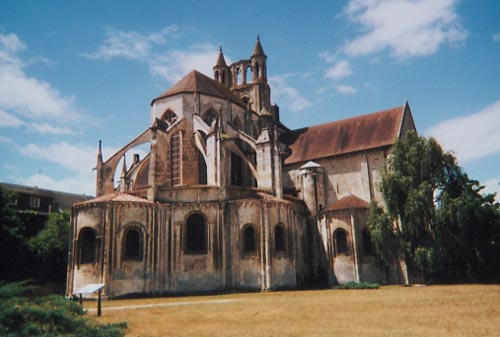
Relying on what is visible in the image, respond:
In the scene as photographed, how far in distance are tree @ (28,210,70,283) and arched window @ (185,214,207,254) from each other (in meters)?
13.2

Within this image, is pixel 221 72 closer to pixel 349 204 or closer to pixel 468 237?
pixel 349 204

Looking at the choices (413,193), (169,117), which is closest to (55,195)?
(169,117)

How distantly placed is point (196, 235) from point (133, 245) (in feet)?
13.2

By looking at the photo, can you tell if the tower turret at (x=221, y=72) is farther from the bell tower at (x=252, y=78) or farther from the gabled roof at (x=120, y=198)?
the gabled roof at (x=120, y=198)

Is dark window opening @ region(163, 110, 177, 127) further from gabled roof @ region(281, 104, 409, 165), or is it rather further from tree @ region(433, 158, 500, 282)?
tree @ region(433, 158, 500, 282)

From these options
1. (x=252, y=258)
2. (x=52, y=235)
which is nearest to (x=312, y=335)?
(x=252, y=258)

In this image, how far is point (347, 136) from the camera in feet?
125

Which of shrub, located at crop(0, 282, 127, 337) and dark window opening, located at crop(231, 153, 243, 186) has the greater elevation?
dark window opening, located at crop(231, 153, 243, 186)

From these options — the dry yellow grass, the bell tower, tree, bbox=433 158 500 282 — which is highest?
the bell tower

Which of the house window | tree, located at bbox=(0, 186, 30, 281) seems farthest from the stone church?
the house window

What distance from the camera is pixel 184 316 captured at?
1543 centimetres

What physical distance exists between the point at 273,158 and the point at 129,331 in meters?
22.2

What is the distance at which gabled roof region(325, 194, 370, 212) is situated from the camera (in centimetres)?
3231

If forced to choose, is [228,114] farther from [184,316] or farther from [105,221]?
[184,316]
